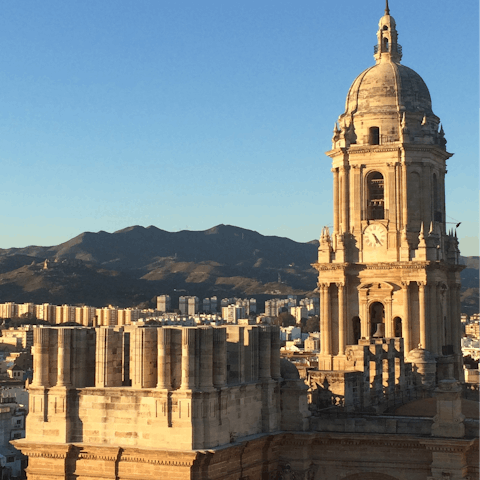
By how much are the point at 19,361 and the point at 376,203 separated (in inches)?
5051

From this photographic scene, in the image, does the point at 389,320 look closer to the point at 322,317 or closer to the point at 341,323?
the point at 341,323

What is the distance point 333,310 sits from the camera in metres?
65.6

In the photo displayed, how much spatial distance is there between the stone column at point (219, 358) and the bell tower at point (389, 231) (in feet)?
88.4

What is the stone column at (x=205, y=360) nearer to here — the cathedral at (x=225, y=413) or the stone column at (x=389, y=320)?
the cathedral at (x=225, y=413)

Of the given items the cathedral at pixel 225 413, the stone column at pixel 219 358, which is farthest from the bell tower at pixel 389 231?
the stone column at pixel 219 358

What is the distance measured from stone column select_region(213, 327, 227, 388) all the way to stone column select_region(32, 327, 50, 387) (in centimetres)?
585

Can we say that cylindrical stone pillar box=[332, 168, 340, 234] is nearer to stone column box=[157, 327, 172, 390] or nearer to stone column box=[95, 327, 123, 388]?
stone column box=[95, 327, 123, 388]

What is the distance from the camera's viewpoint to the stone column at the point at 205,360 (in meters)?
35.9

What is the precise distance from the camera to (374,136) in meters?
65.9

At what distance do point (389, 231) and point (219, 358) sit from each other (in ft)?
96.5

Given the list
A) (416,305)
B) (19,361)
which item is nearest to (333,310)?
(416,305)

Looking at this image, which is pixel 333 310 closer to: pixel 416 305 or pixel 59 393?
pixel 416 305

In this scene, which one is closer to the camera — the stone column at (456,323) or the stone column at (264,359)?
the stone column at (264,359)

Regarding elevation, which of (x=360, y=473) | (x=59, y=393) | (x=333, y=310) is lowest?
(x=360, y=473)
